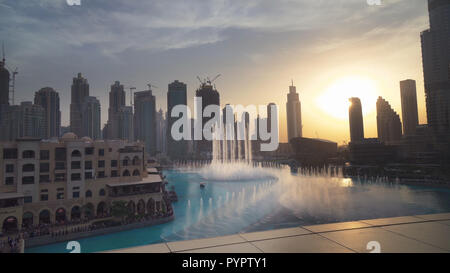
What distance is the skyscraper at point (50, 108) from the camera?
6226 cm

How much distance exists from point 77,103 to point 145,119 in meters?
114

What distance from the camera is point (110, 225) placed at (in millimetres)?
30281

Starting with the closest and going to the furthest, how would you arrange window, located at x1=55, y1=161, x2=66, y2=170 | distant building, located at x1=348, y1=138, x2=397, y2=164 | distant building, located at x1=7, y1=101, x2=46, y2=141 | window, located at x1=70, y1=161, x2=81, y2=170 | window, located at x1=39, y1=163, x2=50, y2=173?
1. window, located at x1=39, y1=163, x2=50, y2=173
2. window, located at x1=55, y1=161, x2=66, y2=170
3. window, located at x1=70, y1=161, x2=81, y2=170
4. distant building, located at x1=7, y1=101, x2=46, y2=141
5. distant building, located at x1=348, y1=138, x2=397, y2=164

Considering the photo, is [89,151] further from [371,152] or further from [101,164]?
[371,152]

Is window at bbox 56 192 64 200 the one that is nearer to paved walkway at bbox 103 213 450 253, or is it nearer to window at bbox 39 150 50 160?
window at bbox 39 150 50 160

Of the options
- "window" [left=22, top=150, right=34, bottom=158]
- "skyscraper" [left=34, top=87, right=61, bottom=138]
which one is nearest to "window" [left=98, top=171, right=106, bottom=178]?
"window" [left=22, top=150, right=34, bottom=158]

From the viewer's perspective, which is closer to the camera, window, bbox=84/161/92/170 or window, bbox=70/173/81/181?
window, bbox=70/173/81/181

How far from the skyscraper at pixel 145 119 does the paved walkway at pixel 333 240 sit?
18973 centimetres

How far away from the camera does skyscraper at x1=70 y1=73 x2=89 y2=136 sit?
3026 inches

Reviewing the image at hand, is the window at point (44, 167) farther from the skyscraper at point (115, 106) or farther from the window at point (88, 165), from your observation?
the skyscraper at point (115, 106)

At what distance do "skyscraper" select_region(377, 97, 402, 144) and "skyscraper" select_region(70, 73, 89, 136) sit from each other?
147 m

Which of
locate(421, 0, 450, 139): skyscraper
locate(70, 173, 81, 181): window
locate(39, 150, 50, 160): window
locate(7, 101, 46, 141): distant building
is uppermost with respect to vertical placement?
locate(421, 0, 450, 139): skyscraper

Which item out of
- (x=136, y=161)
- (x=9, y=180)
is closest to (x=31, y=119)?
(x=9, y=180)
